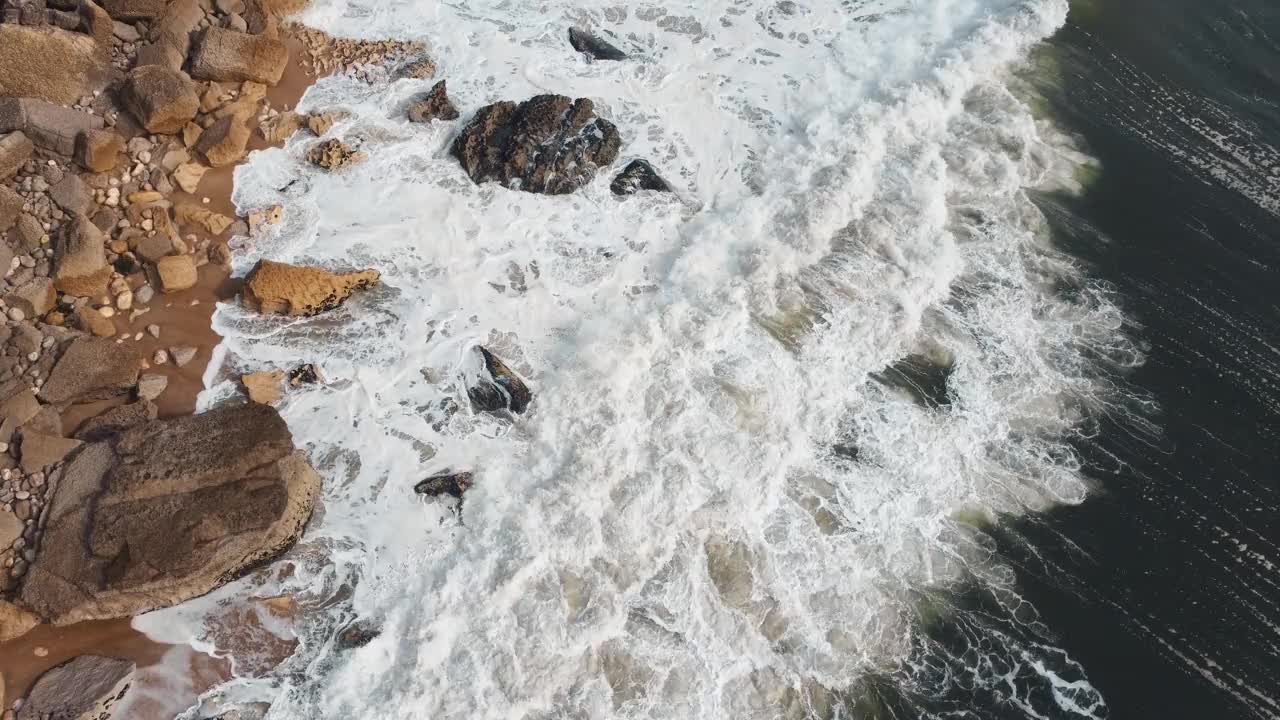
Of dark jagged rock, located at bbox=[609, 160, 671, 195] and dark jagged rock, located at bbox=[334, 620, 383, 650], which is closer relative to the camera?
dark jagged rock, located at bbox=[334, 620, 383, 650]

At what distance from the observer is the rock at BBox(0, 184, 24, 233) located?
8.48 metres

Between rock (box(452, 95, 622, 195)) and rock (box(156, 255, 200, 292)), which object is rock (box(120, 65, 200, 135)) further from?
rock (box(452, 95, 622, 195))

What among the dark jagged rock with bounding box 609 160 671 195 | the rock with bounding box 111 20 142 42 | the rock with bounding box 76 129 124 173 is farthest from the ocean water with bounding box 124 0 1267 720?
the rock with bounding box 111 20 142 42

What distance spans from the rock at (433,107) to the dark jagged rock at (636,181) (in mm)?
2725

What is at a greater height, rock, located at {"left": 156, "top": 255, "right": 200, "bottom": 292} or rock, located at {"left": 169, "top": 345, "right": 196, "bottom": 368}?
rock, located at {"left": 156, "top": 255, "right": 200, "bottom": 292}

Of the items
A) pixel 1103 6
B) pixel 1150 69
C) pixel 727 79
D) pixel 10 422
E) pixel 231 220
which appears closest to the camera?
pixel 10 422

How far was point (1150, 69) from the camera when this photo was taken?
13.7m

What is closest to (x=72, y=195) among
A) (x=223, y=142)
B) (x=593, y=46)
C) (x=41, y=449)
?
(x=223, y=142)

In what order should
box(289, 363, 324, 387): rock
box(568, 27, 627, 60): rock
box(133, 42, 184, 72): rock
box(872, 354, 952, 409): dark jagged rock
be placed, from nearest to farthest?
box(289, 363, 324, 387): rock
box(872, 354, 952, 409): dark jagged rock
box(133, 42, 184, 72): rock
box(568, 27, 627, 60): rock

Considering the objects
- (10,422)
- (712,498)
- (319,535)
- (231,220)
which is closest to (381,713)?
(319,535)

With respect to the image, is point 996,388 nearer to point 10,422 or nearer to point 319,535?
point 319,535

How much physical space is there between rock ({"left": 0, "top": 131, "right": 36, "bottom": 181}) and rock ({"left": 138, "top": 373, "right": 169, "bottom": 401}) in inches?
124

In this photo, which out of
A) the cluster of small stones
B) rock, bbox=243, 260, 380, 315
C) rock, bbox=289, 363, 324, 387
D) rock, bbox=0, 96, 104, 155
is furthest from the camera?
the cluster of small stones

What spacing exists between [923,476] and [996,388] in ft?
5.93
